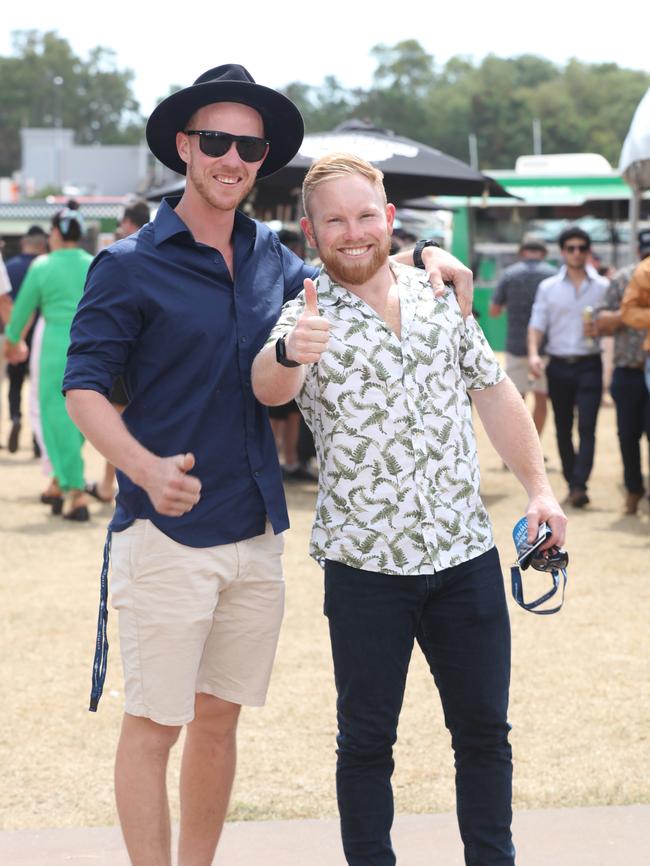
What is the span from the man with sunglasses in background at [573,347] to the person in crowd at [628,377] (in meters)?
0.24

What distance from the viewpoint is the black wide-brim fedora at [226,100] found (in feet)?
10.3

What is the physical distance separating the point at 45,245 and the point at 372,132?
4.22 meters

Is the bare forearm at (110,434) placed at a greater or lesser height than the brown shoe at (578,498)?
greater

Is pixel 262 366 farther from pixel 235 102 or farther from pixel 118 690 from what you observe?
pixel 118 690

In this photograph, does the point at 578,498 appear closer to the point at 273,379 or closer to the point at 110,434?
the point at 273,379

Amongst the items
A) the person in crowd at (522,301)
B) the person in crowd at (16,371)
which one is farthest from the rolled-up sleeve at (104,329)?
the person in crowd at (16,371)

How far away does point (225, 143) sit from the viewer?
124 inches

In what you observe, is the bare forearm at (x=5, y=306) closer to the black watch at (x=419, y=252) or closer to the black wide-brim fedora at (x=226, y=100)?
the black wide-brim fedora at (x=226, y=100)

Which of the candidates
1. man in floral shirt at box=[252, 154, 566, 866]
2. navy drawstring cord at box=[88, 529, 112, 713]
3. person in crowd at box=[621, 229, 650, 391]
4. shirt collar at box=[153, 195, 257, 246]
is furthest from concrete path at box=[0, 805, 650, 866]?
person in crowd at box=[621, 229, 650, 391]

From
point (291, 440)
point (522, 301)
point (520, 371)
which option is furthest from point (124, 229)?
point (520, 371)

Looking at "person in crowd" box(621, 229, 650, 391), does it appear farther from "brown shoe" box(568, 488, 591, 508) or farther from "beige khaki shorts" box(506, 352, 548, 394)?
"beige khaki shorts" box(506, 352, 548, 394)

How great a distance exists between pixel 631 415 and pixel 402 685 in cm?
657

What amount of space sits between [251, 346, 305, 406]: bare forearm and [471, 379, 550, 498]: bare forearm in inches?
20.0

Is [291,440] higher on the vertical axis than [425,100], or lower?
lower
